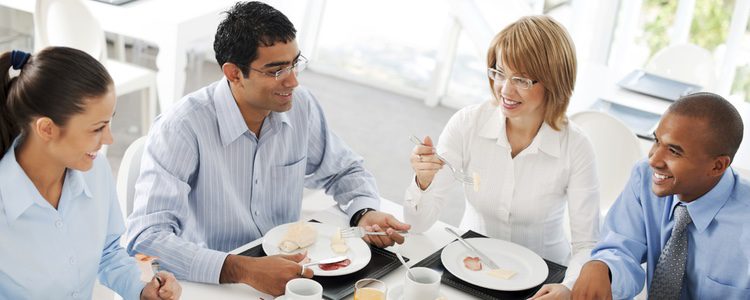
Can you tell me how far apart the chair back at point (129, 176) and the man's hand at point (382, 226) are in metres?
0.55

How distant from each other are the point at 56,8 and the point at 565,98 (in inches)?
93.1

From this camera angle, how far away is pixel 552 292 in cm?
167

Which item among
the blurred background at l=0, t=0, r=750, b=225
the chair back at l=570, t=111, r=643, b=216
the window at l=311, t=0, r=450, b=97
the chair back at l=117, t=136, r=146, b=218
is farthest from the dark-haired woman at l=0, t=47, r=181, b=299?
the window at l=311, t=0, r=450, b=97

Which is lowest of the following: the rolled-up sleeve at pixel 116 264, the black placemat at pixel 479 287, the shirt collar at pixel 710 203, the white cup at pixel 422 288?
the rolled-up sleeve at pixel 116 264

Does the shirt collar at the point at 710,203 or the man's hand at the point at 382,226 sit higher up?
the shirt collar at the point at 710,203

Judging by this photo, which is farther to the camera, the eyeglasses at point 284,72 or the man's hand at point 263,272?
the eyeglasses at point 284,72

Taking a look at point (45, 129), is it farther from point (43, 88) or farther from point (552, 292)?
point (552, 292)

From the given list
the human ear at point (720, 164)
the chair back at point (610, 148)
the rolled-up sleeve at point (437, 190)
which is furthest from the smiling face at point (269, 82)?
the chair back at point (610, 148)

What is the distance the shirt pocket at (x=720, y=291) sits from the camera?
167cm

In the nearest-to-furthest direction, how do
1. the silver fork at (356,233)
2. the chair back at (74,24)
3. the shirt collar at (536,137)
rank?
the silver fork at (356,233) < the shirt collar at (536,137) < the chair back at (74,24)

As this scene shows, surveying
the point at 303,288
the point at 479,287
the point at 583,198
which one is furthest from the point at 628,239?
the point at 303,288

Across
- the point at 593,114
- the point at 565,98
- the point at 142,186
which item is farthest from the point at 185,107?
the point at 593,114

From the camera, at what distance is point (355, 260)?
5.86 ft

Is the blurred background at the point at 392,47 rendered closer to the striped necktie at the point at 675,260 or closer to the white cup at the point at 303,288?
the striped necktie at the point at 675,260
